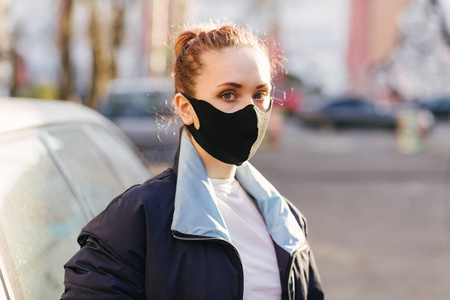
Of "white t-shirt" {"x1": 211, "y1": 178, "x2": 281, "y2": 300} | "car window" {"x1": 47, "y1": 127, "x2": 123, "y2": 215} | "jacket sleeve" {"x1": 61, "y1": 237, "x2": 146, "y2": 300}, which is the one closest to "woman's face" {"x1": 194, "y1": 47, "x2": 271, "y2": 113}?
"white t-shirt" {"x1": 211, "y1": 178, "x2": 281, "y2": 300}

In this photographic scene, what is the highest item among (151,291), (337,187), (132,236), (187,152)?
(187,152)

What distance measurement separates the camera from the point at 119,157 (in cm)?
338

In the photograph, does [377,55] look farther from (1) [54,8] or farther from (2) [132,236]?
(2) [132,236]

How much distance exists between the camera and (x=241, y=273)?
167 centimetres

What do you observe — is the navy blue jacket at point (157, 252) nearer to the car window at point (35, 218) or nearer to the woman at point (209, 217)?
the woman at point (209, 217)

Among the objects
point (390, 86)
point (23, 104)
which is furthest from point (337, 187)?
point (390, 86)

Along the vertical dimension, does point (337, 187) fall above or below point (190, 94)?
below

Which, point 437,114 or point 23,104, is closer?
point 23,104

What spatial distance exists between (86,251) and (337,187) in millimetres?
11015

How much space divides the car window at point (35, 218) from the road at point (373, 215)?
3.62m

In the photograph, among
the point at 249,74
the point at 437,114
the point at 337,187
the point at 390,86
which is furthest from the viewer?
the point at 390,86

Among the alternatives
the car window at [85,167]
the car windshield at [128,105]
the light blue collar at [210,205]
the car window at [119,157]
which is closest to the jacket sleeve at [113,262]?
the light blue collar at [210,205]

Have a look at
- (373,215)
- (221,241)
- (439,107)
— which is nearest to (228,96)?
(221,241)

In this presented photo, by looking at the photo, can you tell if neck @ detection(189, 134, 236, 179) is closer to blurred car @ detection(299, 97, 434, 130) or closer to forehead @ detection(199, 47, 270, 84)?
forehead @ detection(199, 47, 270, 84)
